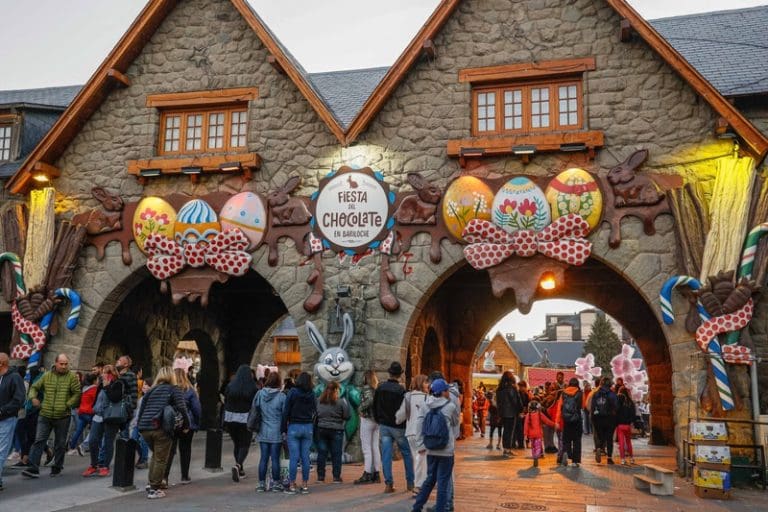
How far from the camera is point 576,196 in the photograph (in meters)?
11.8

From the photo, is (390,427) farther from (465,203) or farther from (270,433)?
(465,203)

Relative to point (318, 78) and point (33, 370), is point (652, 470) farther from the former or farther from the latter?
point (318, 78)

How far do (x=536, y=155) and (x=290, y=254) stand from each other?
476 cm

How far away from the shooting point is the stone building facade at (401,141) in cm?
1170

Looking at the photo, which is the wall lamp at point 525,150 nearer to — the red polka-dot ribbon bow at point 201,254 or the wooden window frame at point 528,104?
the wooden window frame at point 528,104

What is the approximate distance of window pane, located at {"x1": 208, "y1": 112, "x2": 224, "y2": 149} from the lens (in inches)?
551

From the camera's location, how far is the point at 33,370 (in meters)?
13.1

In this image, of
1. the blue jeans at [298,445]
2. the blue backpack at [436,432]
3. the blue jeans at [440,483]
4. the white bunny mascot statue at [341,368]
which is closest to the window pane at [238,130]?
the white bunny mascot statue at [341,368]

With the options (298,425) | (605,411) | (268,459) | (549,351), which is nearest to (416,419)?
(298,425)

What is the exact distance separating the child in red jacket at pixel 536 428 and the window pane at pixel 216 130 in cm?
788

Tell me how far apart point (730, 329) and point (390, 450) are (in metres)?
5.48

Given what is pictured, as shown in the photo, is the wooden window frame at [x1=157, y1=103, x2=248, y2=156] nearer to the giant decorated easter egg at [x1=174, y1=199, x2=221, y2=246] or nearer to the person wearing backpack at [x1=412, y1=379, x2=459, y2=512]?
the giant decorated easter egg at [x1=174, y1=199, x2=221, y2=246]

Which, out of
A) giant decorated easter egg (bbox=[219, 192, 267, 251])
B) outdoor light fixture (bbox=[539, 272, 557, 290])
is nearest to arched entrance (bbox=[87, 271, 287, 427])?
giant decorated easter egg (bbox=[219, 192, 267, 251])

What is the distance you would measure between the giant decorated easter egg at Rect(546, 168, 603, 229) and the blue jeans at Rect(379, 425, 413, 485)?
4.83 metres
